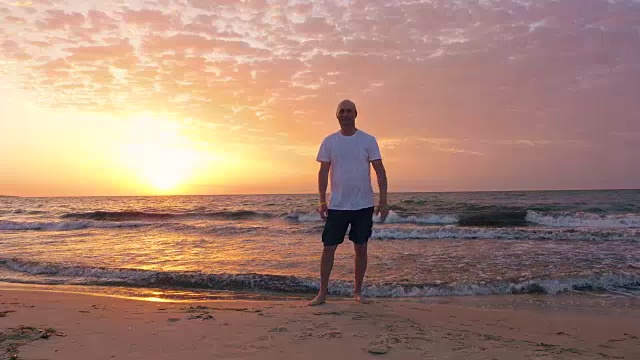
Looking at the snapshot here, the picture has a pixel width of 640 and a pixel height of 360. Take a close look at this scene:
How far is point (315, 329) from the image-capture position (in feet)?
12.6

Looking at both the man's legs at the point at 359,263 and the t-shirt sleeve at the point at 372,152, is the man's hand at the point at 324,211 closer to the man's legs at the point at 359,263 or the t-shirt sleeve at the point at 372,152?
the man's legs at the point at 359,263

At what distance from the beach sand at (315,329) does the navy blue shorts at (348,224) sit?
0.74 metres

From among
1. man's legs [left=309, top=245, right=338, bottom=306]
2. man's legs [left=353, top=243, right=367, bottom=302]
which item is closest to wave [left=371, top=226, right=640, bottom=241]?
man's legs [left=353, top=243, right=367, bottom=302]

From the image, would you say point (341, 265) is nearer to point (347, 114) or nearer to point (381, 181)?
point (381, 181)

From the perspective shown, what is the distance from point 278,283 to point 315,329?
288 centimetres

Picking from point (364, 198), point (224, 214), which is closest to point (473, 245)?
point (364, 198)

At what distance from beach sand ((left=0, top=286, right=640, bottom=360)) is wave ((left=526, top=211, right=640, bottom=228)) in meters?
17.0

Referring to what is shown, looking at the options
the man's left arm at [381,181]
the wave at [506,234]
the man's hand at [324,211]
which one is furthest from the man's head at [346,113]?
the wave at [506,234]

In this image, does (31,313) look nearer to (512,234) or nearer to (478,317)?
(478,317)

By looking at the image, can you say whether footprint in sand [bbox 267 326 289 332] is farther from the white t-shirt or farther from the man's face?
the man's face

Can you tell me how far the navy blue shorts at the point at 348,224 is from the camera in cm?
458

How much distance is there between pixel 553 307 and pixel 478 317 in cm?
128

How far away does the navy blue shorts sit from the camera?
15.0ft

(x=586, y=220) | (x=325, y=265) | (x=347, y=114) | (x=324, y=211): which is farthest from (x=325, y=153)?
(x=586, y=220)
